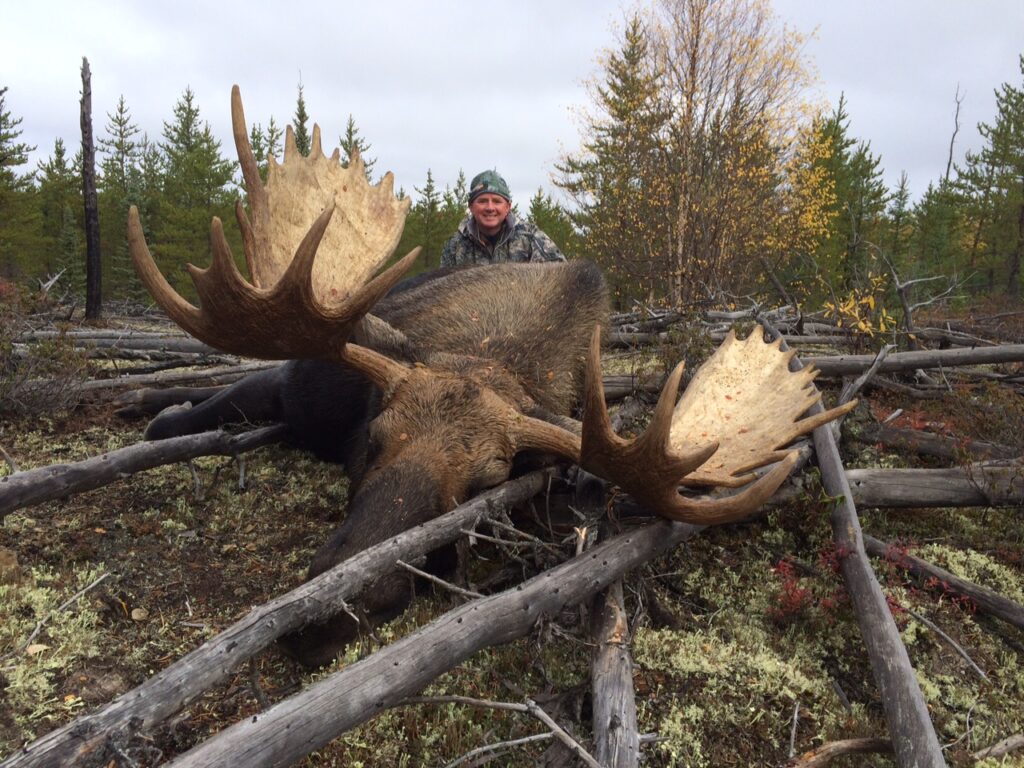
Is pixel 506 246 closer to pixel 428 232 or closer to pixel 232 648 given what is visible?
pixel 232 648

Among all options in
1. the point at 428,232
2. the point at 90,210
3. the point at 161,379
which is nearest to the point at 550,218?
the point at 428,232

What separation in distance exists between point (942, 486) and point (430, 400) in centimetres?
288

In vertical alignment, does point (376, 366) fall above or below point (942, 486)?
above

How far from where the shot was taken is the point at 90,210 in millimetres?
14484

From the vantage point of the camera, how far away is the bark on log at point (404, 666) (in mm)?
1461

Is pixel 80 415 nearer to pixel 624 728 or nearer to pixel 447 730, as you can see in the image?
pixel 447 730

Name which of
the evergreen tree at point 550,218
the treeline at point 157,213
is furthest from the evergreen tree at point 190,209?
the evergreen tree at point 550,218

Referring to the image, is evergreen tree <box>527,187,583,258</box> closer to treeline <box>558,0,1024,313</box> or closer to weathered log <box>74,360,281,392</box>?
treeline <box>558,0,1024,313</box>

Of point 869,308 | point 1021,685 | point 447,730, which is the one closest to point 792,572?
point 1021,685

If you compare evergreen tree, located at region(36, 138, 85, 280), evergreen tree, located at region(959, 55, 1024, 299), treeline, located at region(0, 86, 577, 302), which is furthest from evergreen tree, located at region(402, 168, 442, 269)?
evergreen tree, located at region(959, 55, 1024, 299)

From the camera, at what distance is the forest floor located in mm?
2262

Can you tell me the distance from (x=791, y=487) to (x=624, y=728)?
2.13 meters

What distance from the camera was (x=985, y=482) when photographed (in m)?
3.65

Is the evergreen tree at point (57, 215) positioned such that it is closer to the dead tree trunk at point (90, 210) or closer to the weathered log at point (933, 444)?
the dead tree trunk at point (90, 210)
